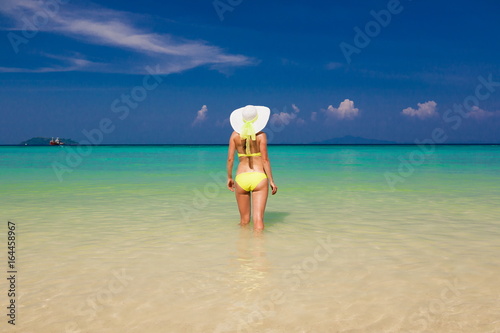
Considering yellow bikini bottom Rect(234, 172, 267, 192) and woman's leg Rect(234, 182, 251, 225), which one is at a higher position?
yellow bikini bottom Rect(234, 172, 267, 192)

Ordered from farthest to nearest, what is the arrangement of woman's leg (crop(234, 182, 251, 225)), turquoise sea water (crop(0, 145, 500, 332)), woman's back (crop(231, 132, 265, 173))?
woman's leg (crop(234, 182, 251, 225)), woman's back (crop(231, 132, 265, 173)), turquoise sea water (crop(0, 145, 500, 332))

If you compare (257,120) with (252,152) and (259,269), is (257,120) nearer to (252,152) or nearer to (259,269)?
(252,152)

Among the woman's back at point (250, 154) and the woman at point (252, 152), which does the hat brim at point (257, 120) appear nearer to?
the woman at point (252, 152)

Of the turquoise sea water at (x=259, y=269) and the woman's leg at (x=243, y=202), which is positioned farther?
the woman's leg at (x=243, y=202)

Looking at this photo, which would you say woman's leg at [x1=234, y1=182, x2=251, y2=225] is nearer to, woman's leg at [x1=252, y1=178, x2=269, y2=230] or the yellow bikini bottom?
the yellow bikini bottom

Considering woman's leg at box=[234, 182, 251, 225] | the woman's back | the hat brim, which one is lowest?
woman's leg at box=[234, 182, 251, 225]

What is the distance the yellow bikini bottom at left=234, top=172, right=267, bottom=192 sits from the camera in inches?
292

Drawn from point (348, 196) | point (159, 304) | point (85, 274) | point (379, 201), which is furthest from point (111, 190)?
point (159, 304)

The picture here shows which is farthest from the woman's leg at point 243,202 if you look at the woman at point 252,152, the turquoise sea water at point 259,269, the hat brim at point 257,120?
the hat brim at point 257,120

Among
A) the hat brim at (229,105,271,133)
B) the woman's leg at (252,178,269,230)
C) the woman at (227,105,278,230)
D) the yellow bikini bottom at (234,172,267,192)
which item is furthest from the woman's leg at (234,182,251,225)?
the hat brim at (229,105,271,133)

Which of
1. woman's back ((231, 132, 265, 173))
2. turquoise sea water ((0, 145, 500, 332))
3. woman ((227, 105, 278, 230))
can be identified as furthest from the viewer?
woman's back ((231, 132, 265, 173))

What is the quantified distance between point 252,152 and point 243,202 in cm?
100

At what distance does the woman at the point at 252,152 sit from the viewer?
7258mm

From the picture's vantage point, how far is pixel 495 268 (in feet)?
17.9
